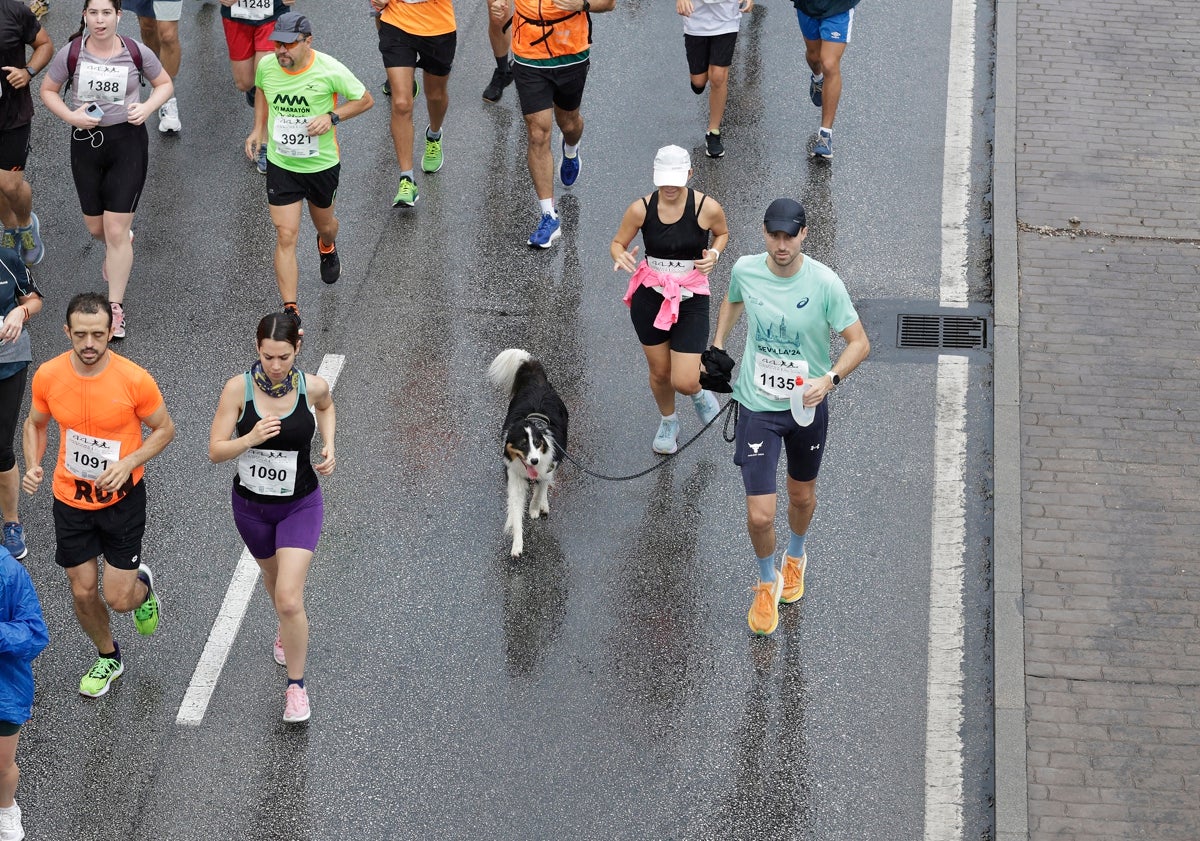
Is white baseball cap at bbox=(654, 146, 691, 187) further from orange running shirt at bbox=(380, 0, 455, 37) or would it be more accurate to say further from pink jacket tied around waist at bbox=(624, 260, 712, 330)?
orange running shirt at bbox=(380, 0, 455, 37)

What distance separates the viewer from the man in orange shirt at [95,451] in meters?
6.96

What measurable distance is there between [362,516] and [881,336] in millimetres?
3736

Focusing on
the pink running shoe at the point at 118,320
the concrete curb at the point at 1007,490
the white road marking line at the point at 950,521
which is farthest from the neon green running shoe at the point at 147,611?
the concrete curb at the point at 1007,490

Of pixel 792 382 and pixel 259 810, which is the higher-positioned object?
pixel 792 382

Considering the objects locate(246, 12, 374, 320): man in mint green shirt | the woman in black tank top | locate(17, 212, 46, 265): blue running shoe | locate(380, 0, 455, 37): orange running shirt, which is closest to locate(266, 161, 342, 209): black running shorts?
locate(246, 12, 374, 320): man in mint green shirt

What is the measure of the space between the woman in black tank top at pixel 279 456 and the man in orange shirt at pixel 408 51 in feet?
14.6

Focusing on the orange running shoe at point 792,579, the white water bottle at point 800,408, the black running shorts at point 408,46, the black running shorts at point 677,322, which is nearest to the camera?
the white water bottle at point 800,408

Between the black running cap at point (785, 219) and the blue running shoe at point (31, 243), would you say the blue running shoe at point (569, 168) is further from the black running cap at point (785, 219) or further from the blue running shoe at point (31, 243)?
the black running cap at point (785, 219)

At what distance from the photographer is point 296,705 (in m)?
7.33

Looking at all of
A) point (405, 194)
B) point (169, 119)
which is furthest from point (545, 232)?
point (169, 119)

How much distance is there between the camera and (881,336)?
10016 mm

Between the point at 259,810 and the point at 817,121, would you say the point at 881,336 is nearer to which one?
the point at 817,121

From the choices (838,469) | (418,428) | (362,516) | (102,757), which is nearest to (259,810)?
(102,757)

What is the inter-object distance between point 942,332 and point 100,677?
5.80 m
